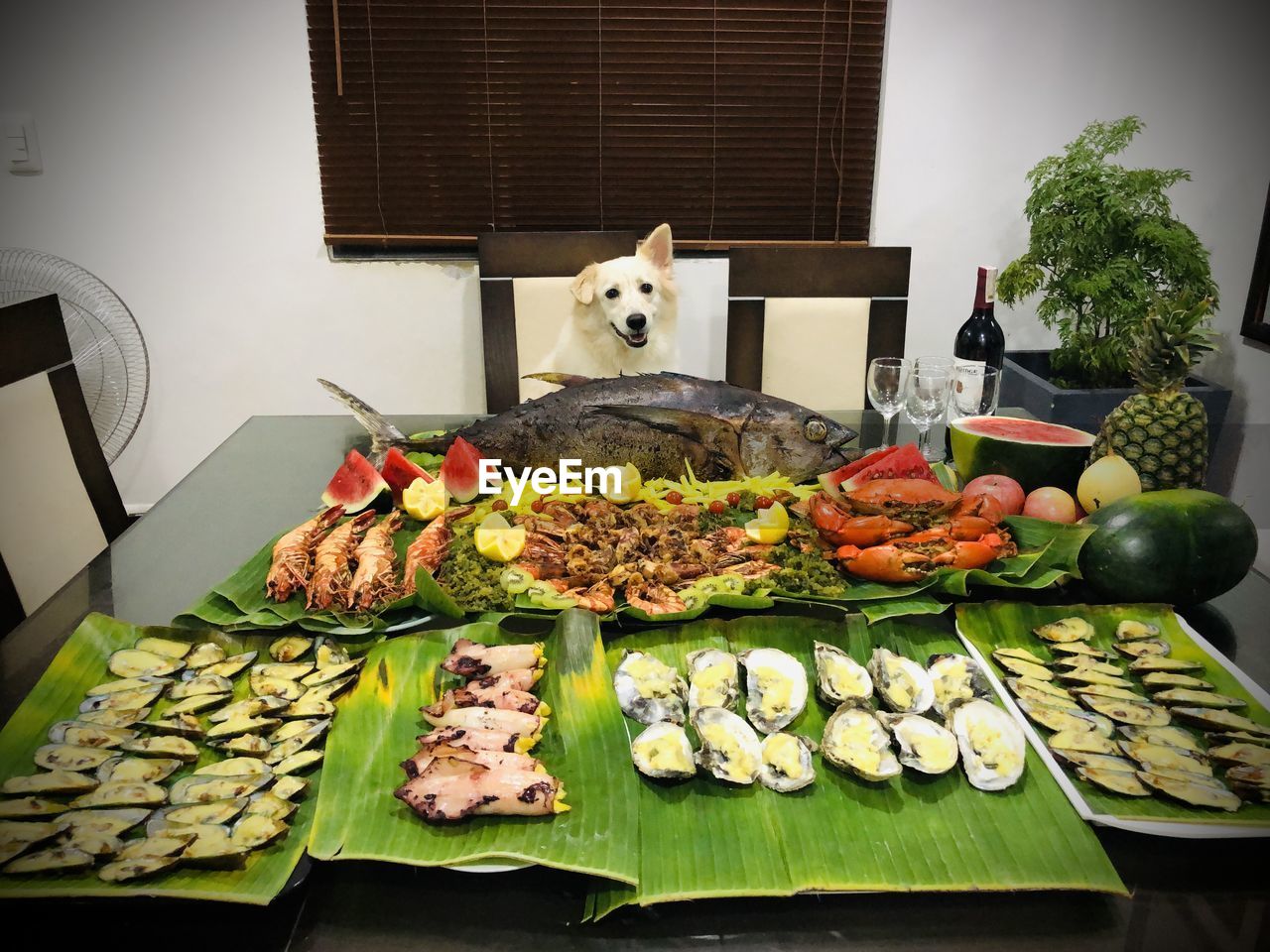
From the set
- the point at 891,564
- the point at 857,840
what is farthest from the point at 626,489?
the point at 857,840

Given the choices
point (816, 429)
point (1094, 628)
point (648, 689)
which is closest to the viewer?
point (648, 689)

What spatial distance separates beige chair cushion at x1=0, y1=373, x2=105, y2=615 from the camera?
1.59 metres

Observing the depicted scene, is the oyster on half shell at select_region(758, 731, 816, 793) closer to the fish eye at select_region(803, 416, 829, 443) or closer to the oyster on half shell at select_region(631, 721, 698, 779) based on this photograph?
the oyster on half shell at select_region(631, 721, 698, 779)

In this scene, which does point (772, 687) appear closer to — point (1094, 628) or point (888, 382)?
point (1094, 628)

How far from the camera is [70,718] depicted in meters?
0.95

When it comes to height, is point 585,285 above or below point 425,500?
above

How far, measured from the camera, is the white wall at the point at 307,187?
2.82 m

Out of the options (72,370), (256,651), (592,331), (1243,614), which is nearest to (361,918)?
(256,651)

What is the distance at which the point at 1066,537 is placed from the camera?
1.23 meters

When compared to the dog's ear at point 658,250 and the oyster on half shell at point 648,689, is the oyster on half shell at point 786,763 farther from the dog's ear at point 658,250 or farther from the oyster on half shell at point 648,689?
the dog's ear at point 658,250

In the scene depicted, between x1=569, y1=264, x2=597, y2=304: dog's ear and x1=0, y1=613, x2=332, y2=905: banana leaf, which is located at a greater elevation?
x1=569, y1=264, x2=597, y2=304: dog's ear

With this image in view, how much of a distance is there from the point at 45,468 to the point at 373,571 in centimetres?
99

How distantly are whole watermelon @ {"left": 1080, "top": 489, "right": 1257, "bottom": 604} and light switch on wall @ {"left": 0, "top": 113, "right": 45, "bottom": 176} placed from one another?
134 inches

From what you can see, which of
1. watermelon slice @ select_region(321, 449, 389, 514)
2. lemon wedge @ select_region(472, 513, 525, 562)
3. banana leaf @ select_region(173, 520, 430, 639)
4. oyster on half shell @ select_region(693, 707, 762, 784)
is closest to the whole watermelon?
oyster on half shell @ select_region(693, 707, 762, 784)
